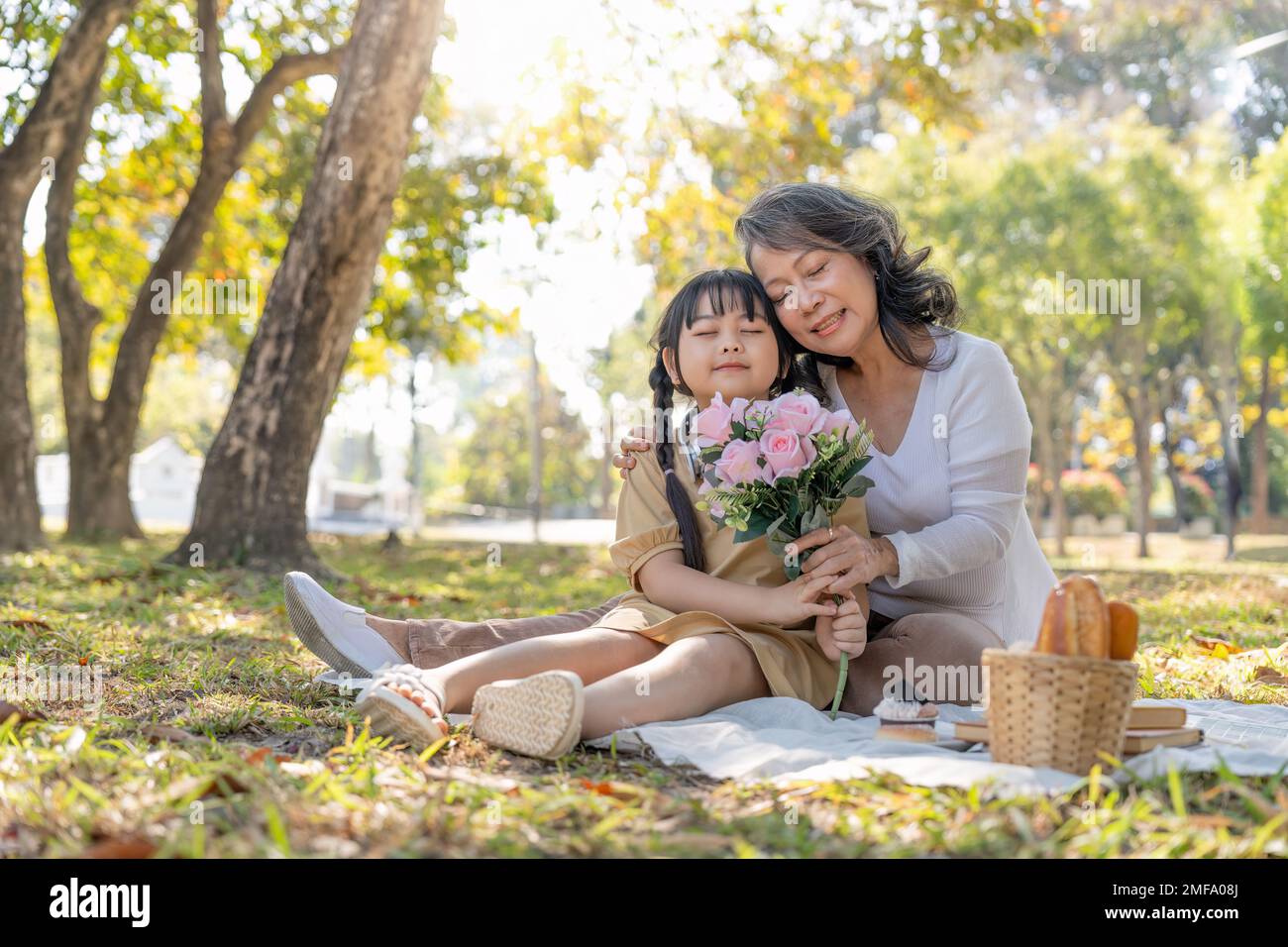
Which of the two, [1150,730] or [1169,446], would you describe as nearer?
[1150,730]

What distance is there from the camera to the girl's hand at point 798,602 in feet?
10.3

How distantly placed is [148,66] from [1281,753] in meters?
13.5

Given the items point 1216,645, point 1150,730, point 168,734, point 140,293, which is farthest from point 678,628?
point 140,293

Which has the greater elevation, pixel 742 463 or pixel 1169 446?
pixel 1169 446

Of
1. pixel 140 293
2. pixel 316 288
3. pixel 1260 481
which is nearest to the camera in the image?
pixel 316 288

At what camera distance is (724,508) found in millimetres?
3279

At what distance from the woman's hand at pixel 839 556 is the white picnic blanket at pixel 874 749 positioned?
408 millimetres

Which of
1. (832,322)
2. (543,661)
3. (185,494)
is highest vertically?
(832,322)

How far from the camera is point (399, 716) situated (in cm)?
283

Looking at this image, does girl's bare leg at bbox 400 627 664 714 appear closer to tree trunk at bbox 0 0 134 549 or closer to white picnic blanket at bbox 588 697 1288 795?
white picnic blanket at bbox 588 697 1288 795

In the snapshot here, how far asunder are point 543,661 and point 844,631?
2.91 ft

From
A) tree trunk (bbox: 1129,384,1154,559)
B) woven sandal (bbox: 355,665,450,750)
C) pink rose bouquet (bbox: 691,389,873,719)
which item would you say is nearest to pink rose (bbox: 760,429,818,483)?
pink rose bouquet (bbox: 691,389,873,719)

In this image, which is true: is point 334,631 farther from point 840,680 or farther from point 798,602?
point 840,680
